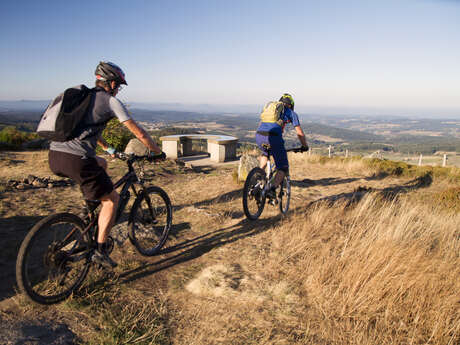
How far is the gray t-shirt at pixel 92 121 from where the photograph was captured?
240 centimetres

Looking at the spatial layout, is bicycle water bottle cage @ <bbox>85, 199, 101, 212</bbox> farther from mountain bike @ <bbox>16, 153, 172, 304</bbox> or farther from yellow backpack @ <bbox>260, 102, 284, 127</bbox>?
yellow backpack @ <bbox>260, 102, 284, 127</bbox>

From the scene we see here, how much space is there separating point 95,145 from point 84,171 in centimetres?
27

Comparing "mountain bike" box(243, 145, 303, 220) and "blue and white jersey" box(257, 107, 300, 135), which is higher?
"blue and white jersey" box(257, 107, 300, 135)

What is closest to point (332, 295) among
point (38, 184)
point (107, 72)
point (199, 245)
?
point (199, 245)

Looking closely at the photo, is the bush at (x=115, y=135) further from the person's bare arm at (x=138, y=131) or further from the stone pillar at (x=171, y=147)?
the person's bare arm at (x=138, y=131)

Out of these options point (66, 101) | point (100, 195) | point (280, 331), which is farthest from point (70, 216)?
point (280, 331)

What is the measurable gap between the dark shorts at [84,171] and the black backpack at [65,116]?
19cm

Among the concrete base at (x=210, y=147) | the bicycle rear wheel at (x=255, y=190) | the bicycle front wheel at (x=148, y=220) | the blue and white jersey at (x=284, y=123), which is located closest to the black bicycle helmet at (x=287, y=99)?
the blue and white jersey at (x=284, y=123)

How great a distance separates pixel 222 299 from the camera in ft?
9.05

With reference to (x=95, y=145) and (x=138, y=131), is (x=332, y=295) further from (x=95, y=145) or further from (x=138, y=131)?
(x=95, y=145)

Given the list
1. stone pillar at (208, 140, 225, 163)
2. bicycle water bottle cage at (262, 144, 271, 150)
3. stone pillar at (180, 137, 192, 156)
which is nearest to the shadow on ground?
bicycle water bottle cage at (262, 144, 271, 150)

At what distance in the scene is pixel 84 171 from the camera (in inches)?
96.2

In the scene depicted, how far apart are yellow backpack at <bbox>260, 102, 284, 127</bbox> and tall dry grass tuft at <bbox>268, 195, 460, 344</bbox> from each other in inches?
77.9

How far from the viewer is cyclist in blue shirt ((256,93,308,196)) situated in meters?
4.68
